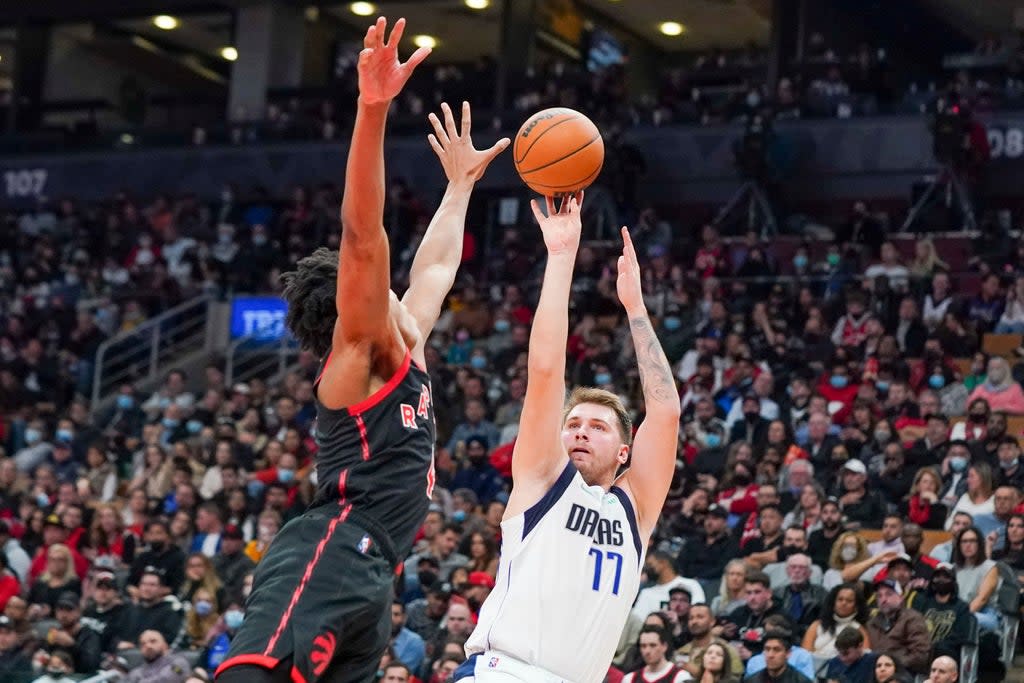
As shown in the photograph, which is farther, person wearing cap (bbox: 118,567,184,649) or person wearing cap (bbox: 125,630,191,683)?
person wearing cap (bbox: 118,567,184,649)

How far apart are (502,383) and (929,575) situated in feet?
23.2

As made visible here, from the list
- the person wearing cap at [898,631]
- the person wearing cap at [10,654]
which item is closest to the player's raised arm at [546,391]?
the person wearing cap at [898,631]

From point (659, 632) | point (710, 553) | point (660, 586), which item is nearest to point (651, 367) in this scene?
point (659, 632)

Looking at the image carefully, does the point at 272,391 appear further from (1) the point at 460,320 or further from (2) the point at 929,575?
(2) the point at 929,575

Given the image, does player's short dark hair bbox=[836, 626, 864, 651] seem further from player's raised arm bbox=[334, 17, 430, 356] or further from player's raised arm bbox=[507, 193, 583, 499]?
player's raised arm bbox=[334, 17, 430, 356]

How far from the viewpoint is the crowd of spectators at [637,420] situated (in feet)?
38.8

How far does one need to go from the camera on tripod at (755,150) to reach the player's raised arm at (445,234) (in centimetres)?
1588

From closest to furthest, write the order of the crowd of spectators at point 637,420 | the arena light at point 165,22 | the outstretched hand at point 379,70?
the outstretched hand at point 379,70
the crowd of spectators at point 637,420
the arena light at point 165,22

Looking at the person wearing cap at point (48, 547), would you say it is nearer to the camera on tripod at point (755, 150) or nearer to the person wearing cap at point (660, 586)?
the person wearing cap at point (660, 586)

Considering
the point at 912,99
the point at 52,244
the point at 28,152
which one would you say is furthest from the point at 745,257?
the point at 28,152

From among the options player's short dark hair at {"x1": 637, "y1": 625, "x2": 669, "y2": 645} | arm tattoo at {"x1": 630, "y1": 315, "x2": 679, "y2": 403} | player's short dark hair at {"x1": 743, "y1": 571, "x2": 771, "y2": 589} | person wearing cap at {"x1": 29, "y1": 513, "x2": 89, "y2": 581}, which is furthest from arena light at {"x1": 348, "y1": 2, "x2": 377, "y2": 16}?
arm tattoo at {"x1": 630, "y1": 315, "x2": 679, "y2": 403}

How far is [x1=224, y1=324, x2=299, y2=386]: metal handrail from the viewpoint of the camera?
868 inches

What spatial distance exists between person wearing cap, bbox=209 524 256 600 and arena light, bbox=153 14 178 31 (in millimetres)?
17231

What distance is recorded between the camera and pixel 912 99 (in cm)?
2289
